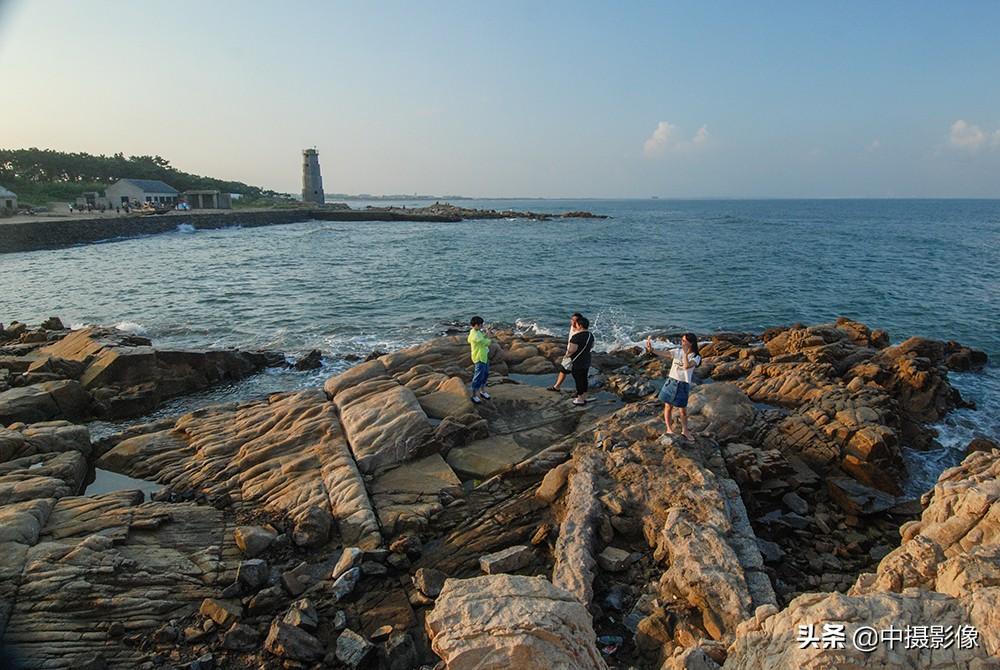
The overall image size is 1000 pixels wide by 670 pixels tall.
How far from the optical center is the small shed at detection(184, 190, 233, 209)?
95.4 m

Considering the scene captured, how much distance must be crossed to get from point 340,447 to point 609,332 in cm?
1571

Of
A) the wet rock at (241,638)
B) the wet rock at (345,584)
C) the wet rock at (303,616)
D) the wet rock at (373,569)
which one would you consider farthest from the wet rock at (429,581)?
the wet rock at (241,638)

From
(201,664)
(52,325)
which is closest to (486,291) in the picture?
(52,325)

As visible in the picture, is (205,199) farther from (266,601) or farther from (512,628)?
(512,628)

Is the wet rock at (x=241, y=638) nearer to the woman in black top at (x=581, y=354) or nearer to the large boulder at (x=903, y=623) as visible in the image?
the large boulder at (x=903, y=623)

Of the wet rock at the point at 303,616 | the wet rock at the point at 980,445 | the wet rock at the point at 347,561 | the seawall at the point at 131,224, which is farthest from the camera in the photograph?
the seawall at the point at 131,224

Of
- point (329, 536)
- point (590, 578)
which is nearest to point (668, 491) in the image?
point (590, 578)

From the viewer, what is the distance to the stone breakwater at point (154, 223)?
49.0m

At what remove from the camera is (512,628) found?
4.17 metres

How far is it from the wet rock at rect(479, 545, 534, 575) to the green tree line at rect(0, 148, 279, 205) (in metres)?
93.2

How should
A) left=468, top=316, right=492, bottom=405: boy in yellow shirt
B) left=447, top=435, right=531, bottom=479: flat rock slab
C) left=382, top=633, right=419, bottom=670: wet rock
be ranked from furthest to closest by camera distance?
left=468, top=316, right=492, bottom=405: boy in yellow shirt
left=447, top=435, right=531, bottom=479: flat rock slab
left=382, top=633, right=419, bottom=670: wet rock

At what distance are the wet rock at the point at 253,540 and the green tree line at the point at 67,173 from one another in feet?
296

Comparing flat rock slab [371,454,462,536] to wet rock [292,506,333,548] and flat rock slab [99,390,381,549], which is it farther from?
wet rock [292,506,333,548]

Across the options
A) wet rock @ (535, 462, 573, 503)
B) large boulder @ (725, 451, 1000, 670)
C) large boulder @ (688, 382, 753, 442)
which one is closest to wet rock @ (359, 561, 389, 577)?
wet rock @ (535, 462, 573, 503)
